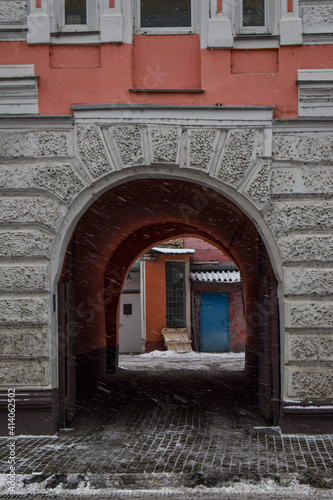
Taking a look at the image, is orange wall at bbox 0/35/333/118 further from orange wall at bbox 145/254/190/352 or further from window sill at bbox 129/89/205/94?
orange wall at bbox 145/254/190/352

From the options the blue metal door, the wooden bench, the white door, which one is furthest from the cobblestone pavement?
the white door

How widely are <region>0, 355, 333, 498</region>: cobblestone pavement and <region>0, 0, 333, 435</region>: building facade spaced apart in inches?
20.0

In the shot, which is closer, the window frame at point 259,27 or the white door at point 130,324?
the window frame at point 259,27

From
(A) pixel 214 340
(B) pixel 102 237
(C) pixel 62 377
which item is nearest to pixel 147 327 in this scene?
(A) pixel 214 340

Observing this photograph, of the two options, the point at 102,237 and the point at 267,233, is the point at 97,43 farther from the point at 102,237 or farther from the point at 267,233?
the point at 102,237

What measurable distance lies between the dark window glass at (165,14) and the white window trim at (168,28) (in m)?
0.05

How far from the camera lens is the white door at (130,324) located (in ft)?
74.0

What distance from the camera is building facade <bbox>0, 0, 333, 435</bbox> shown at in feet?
21.4

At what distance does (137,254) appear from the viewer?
43.8 feet

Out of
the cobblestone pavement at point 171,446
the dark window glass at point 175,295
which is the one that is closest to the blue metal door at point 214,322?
the dark window glass at point 175,295

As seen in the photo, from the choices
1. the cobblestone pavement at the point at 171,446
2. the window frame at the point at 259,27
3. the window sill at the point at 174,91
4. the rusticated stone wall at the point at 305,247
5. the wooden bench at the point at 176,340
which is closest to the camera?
the cobblestone pavement at the point at 171,446

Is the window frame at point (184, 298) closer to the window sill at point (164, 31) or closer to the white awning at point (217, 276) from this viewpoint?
the white awning at point (217, 276)

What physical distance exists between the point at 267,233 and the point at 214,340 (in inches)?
598

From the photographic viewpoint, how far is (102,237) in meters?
10.6
